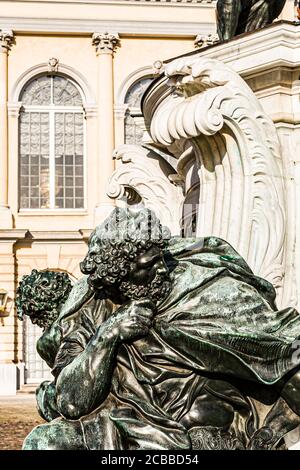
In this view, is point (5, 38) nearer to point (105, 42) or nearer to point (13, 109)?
point (13, 109)

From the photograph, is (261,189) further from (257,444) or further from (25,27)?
(25,27)

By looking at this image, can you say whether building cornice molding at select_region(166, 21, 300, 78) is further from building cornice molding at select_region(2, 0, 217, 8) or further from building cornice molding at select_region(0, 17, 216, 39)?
building cornice molding at select_region(2, 0, 217, 8)

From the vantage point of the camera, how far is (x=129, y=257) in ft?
7.52

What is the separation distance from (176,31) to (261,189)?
21708 millimetres

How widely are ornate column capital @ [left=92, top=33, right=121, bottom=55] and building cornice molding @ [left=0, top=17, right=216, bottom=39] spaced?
0.14 m

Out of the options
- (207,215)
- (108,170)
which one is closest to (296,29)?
(207,215)

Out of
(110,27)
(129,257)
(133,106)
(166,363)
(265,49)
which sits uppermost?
(110,27)

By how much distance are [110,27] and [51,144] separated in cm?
340

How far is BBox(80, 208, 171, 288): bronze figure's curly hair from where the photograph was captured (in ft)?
7.52

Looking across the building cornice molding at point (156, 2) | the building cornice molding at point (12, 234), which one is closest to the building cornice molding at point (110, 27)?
the building cornice molding at point (156, 2)

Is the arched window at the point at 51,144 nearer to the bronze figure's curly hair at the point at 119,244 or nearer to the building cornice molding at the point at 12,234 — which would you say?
the building cornice molding at the point at 12,234

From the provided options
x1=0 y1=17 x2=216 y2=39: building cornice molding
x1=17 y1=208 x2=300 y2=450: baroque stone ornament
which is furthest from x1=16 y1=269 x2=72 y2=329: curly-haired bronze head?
x1=0 y1=17 x2=216 y2=39: building cornice molding

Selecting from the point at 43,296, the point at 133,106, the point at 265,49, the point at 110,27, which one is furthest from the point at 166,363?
the point at 110,27

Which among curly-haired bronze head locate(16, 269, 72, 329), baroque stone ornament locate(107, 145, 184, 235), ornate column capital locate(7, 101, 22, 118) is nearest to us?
curly-haired bronze head locate(16, 269, 72, 329)
